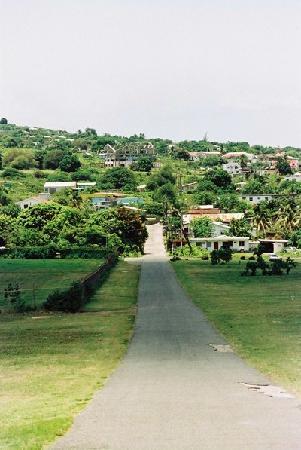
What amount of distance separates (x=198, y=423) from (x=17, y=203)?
148664mm

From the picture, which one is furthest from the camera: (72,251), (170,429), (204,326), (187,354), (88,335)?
(72,251)

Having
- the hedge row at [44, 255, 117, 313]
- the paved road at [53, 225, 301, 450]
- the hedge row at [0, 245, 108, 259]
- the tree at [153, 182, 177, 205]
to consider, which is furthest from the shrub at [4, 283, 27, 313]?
the tree at [153, 182, 177, 205]

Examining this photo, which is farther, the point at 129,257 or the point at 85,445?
the point at 129,257

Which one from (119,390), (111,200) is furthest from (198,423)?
(111,200)

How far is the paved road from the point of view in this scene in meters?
11.7

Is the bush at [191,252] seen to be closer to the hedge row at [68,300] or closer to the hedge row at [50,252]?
the hedge row at [50,252]

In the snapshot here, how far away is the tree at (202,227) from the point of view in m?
135

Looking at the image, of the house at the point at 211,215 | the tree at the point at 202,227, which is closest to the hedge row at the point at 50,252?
the tree at the point at 202,227

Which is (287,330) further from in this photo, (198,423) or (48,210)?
(48,210)

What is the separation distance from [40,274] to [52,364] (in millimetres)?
52509

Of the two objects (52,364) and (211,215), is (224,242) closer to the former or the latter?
(211,215)

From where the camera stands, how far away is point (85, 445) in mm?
11484

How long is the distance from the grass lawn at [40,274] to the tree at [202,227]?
40992 millimetres

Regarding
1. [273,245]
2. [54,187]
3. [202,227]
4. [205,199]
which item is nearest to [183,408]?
[273,245]
